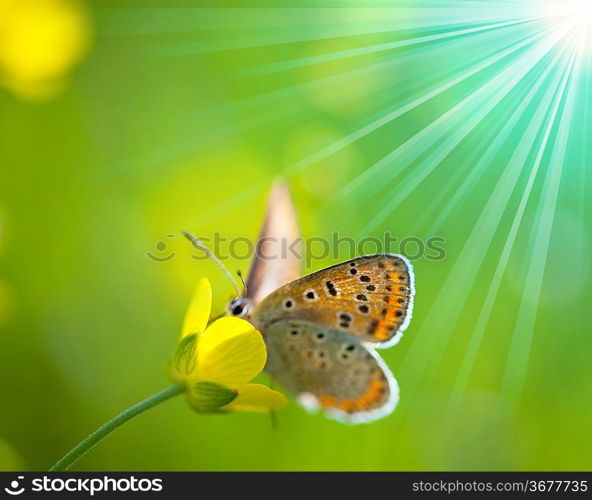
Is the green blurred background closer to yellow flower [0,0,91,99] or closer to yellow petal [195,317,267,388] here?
yellow flower [0,0,91,99]

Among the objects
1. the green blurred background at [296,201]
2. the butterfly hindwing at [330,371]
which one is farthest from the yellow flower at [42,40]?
the butterfly hindwing at [330,371]

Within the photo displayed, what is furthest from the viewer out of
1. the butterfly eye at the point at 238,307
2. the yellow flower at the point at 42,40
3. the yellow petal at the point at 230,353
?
the yellow flower at the point at 42,40

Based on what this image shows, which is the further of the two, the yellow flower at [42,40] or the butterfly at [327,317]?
the yellow flower at [42,40]

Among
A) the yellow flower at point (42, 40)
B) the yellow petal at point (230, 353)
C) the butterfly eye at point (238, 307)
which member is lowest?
the yellow petal at point (230, 353)

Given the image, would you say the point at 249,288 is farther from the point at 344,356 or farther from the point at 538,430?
the point at 538,430

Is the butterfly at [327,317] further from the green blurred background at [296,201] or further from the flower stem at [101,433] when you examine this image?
the green blurred background at [296,201]

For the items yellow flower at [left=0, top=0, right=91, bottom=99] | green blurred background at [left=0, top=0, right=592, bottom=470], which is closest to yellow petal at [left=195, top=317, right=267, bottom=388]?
green blurred background at [left=0, top=0, right=592, bottom=470]
